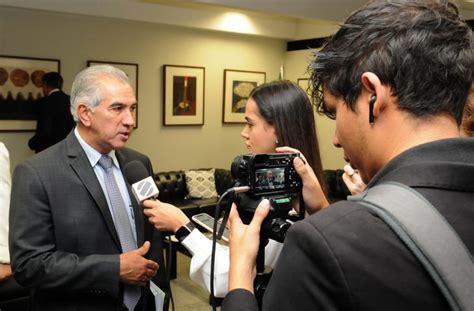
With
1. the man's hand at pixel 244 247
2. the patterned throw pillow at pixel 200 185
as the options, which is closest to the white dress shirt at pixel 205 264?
the man's hand at pixel 244 247

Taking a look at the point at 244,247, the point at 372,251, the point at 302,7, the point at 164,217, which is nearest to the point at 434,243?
the point at 372,251

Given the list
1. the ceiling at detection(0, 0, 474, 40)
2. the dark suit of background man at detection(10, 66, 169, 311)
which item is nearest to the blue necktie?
the dark suit of background man at detection(10, 66, 169, 311)

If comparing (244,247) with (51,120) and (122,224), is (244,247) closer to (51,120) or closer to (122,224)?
(122,224)

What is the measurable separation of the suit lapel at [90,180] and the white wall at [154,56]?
4374 millimetres

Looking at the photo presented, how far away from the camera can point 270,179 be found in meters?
1.31

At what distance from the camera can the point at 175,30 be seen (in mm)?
7027

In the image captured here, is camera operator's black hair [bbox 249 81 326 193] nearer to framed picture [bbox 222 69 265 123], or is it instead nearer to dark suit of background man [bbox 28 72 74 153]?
dark suit of background man [bbox 28 72 74 153]

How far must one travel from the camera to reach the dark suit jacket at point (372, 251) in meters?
0.65

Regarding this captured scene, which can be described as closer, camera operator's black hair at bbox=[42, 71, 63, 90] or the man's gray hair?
the man's gray hair

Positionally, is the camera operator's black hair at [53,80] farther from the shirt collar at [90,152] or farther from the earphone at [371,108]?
the earphone at [371,108]

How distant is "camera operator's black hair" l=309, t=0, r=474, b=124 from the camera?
76cm

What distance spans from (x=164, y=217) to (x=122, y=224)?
397 millimetres

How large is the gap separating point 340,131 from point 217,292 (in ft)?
2.70

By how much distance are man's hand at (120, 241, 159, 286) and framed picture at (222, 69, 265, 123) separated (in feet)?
19.4
